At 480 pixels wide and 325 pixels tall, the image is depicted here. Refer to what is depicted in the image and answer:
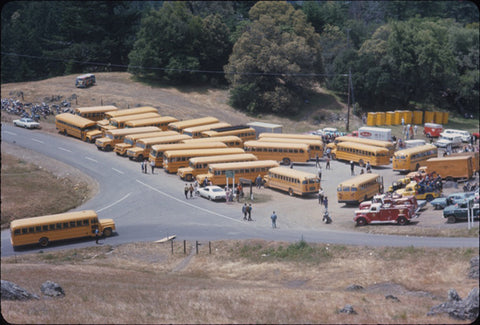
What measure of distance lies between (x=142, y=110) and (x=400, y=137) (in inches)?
1459

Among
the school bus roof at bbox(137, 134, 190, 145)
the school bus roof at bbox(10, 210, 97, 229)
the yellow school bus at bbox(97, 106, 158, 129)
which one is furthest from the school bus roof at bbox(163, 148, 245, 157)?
the school bus roof at bbox(10, 210, 97, 229)

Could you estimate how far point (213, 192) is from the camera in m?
53.2

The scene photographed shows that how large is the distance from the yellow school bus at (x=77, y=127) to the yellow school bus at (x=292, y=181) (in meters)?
27.1

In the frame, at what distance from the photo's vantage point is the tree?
90.5m

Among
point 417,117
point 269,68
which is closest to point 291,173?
point 269,68

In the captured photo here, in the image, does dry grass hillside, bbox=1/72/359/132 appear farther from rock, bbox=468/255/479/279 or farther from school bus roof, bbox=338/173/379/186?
rock, bbox=468/255/479/279

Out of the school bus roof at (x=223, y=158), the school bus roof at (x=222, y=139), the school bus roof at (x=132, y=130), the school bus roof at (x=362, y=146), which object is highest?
the school bus roof at (x=132, y=130)

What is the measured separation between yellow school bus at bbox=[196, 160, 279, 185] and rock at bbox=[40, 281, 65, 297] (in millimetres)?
29652

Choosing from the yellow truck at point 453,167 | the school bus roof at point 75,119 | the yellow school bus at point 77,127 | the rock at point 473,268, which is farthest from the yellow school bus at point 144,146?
the rock at point 473,268

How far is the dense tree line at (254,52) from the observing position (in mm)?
92188

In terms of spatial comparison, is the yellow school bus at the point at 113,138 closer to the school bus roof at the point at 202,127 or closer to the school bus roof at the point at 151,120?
the school bus roof at the point at 151,120

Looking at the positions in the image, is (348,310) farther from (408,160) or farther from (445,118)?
(445,118)

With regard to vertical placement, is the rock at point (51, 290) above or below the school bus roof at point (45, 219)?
above

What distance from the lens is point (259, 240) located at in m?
40.9
